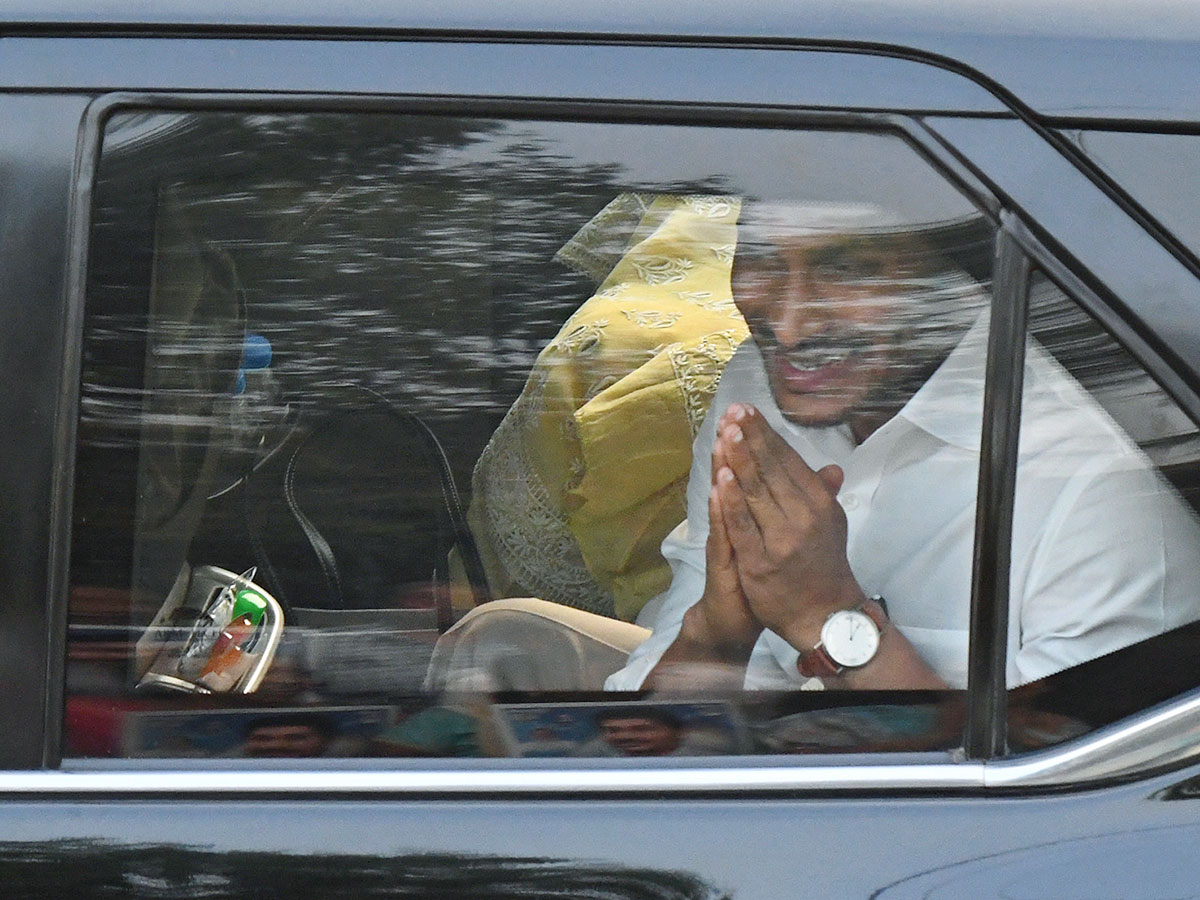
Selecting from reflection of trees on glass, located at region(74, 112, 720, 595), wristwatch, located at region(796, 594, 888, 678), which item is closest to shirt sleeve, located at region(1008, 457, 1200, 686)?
wristwatch, located at region(796, 594, 888, 678)

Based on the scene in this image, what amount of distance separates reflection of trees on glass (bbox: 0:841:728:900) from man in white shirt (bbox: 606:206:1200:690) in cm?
20

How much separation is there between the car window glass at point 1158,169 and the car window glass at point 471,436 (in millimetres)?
127

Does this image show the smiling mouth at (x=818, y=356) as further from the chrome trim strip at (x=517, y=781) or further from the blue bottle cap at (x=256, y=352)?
the blue bottle cap at (x=256, y=352)

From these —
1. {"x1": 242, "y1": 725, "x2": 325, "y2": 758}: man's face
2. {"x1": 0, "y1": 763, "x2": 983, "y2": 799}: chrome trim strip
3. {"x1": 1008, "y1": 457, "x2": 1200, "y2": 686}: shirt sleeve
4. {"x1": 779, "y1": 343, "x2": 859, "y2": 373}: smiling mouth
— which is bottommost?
{"x1": 0, "y1": 763, "x2": 983, "y2": 799}: chrome trim strip

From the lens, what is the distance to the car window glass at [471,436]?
53.6 inches

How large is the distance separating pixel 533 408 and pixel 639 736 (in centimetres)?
33

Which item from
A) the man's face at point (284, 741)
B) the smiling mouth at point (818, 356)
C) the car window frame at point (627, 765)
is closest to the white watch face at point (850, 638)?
the car window frame at point (627, 765)

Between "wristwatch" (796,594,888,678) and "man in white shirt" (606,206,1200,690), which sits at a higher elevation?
"man in white shirt" (606,206,1200,690)

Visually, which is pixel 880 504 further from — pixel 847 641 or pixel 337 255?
pixel 337 255

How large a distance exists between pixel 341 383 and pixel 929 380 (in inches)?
21.2

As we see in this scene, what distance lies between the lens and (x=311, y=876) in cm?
127

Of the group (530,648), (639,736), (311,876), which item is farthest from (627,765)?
(311,876)

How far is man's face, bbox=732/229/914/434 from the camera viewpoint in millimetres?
1401

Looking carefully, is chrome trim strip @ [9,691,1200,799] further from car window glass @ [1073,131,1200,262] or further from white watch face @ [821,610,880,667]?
car window glass @ [1073,131,1200,262]
